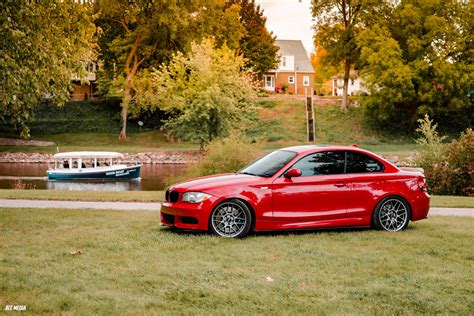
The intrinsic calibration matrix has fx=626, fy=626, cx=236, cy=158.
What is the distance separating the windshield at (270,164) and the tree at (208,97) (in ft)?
91.7

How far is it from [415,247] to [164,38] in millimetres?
53640

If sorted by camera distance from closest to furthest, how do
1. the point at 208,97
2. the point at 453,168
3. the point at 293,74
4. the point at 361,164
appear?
the point at 361,164 < the point at 453,168 < the point at 208,97 < the point at 293,74

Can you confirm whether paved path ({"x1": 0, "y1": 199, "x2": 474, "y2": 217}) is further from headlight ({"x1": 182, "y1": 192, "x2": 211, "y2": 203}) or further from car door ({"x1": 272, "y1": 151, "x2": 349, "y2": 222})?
car door ({"x1": 272, "y1": 151, "x2": 349, "y2": 222})

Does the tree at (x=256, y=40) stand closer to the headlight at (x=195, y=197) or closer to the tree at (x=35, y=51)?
the tree at (x=35, y=51)

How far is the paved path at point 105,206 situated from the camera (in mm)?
15375

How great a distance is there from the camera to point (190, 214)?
34.2 ft

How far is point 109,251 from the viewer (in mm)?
9195

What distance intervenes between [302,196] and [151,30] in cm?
5129

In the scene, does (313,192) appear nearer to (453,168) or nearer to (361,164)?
(361,164)

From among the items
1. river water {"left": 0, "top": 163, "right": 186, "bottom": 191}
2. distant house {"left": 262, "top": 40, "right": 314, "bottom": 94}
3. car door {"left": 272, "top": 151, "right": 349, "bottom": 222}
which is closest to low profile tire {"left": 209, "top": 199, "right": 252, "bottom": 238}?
car door {"left": 272, "top": 151, "right": 349, "bottom": 222}

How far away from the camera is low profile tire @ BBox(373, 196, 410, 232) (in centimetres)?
1129

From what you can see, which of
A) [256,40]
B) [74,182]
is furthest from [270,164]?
[256,40]

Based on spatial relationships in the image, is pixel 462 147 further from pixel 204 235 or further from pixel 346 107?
pixel 346 107

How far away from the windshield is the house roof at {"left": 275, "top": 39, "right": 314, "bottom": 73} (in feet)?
260
